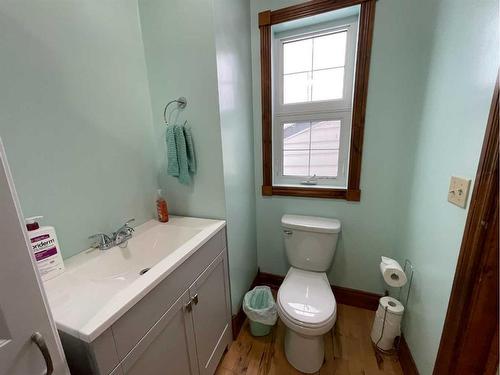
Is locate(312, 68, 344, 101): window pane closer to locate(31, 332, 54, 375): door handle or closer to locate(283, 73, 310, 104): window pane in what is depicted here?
locate(283, 73, 310, 104): window pane

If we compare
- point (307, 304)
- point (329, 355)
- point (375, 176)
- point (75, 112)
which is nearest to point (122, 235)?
point (75, 112)

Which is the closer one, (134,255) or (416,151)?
(134,255)

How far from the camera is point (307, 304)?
124 cm

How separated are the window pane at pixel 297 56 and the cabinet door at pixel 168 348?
1641 mm

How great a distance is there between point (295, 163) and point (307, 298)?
980mm

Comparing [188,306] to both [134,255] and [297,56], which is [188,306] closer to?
[134,255]

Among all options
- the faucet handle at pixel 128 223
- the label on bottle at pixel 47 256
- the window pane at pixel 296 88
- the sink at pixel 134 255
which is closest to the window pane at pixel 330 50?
the window pane at pixel 296 88

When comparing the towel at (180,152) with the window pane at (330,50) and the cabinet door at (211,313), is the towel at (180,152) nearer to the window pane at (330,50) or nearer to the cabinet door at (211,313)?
the cabinet door at (211,313)

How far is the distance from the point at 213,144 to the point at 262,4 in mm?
1104

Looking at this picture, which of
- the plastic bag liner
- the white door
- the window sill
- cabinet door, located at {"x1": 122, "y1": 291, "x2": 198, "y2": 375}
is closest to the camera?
the white door

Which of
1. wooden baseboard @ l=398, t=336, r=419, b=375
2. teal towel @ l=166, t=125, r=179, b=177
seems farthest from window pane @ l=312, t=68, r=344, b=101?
wooden baseboard @ l=398, t=336, r=419, b=375

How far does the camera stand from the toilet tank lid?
1.48 metres

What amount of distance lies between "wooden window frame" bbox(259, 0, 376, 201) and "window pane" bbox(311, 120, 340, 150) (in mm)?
136

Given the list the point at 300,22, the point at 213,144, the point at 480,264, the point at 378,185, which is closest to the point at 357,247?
the point at 378,185
